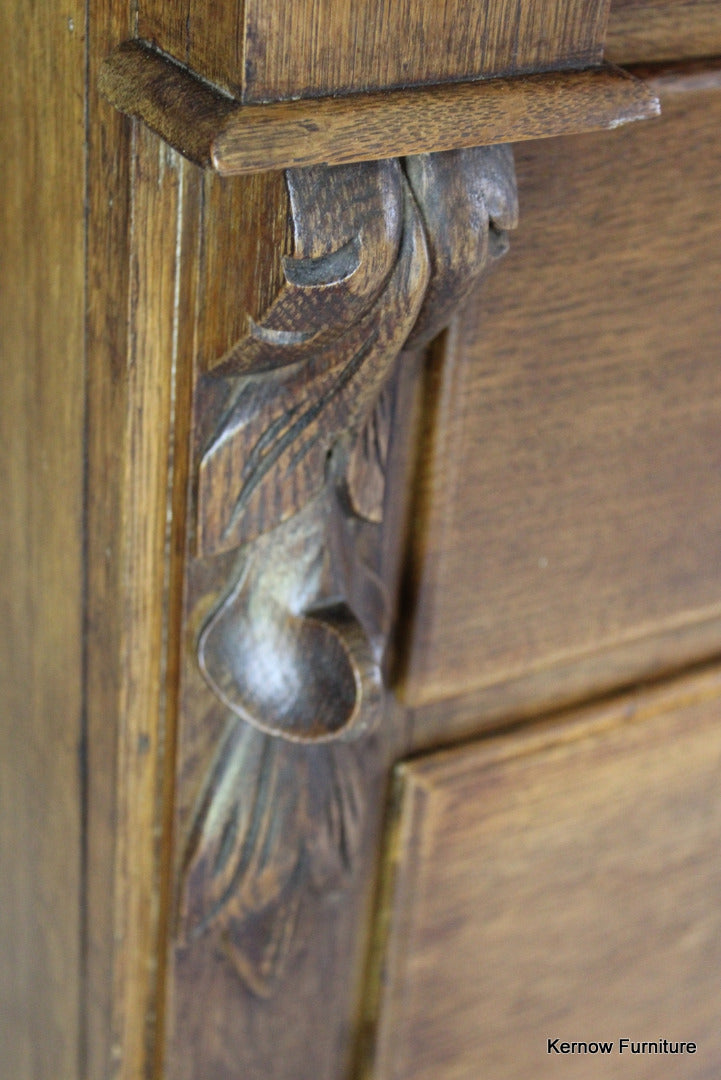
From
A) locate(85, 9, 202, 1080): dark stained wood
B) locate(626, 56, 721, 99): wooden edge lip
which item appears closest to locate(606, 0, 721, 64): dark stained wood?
locate(626, 56, 721, 99): wooden edge lip

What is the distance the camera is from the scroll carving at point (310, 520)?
0.41 m

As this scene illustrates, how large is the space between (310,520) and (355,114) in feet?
0.51

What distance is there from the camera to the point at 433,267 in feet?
1.39

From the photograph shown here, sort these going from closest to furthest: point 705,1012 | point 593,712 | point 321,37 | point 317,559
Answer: point 321,37 < point 317,559 < point 593,712 < point 705,1012

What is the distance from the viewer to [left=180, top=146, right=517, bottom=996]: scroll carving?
0.41m

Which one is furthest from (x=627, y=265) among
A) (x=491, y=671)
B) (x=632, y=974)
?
(x=632, y=974)

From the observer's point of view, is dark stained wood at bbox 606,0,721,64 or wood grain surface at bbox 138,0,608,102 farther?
dark stained wood at bbox 606,0,721,64

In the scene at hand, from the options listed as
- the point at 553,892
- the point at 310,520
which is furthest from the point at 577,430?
the point at 553,892

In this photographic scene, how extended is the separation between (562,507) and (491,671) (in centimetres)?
8

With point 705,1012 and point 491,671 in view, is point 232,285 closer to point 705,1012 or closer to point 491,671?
point 491,671

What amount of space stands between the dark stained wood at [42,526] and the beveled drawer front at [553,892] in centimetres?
14

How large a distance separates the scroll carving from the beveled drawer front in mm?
61

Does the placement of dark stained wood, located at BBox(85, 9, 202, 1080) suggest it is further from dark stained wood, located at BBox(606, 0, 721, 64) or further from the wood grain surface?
dark stained wood, located at BBox(606, 0, 721, 64)

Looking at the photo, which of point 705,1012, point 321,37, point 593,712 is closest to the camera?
Result: point 321,37
